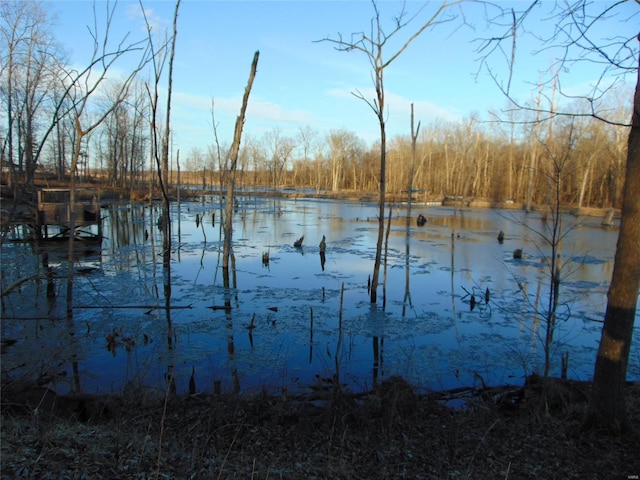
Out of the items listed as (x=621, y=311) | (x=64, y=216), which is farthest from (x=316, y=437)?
(x=64, y=216)

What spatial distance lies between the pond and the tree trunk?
1.33m

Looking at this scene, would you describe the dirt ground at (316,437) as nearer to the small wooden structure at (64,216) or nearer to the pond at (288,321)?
the pond at (288,321)

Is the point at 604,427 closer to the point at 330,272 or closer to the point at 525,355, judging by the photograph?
the point at 525,355

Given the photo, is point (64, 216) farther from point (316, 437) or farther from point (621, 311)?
point (621, 311)

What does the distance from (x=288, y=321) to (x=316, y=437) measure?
15.0 ft

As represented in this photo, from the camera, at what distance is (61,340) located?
6941mm

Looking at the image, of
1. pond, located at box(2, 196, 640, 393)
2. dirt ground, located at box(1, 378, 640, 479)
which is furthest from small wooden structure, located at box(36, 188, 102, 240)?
dirt ground, located at box(1, 378, 640, 479)

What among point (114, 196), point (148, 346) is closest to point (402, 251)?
point (148, 346)

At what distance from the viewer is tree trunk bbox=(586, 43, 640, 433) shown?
3.46 metres

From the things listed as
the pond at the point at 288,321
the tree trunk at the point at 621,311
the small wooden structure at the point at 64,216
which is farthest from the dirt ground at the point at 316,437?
the small wooden structure at the point at 64,216

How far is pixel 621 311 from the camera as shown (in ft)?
12.1

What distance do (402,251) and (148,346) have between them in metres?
12.7

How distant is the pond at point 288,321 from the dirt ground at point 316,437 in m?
0.57

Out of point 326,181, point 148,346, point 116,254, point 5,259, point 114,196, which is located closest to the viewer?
point 148,346
